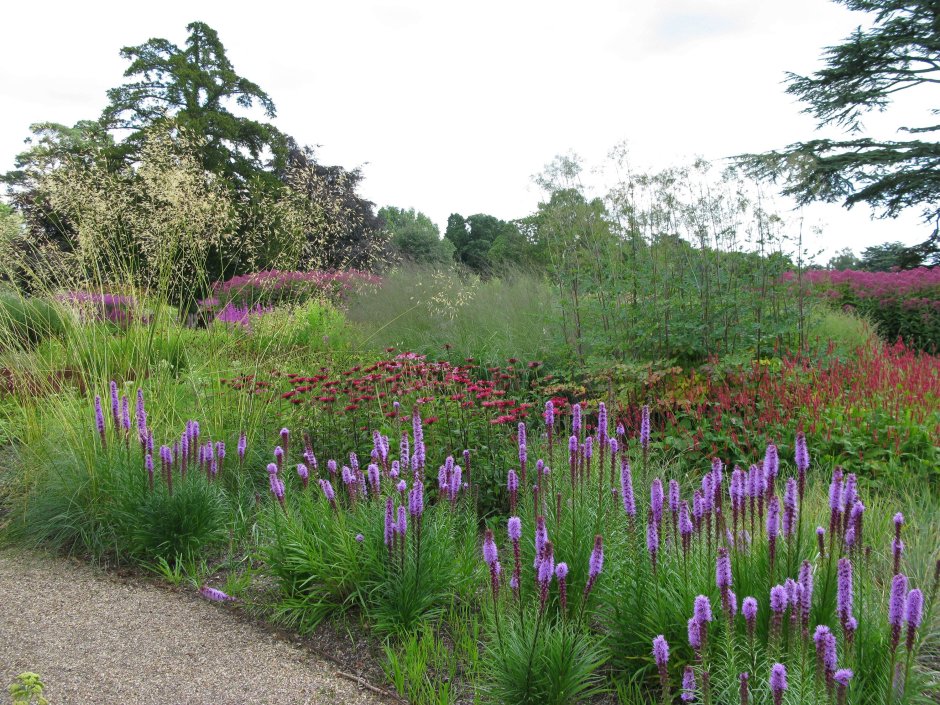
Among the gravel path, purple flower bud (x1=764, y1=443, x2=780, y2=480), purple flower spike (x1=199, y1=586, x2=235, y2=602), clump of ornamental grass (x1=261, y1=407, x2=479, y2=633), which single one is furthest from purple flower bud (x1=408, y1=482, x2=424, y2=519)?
purple flower spike (x1=199, y1=586, x2=235, y2=602)

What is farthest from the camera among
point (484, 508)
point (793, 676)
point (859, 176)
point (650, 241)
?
point (859, 176)

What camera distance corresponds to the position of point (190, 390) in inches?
234

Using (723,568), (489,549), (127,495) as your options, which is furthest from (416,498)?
(127,495)

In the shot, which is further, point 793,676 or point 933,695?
point 933,695

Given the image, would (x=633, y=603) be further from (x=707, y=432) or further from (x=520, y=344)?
(x=520, y=344)

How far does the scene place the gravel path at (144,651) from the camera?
8.24 feet

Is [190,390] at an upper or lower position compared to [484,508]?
upper

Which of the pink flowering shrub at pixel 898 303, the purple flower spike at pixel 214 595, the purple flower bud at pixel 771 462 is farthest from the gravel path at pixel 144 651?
the pink flowering shrub at pixel 898 303

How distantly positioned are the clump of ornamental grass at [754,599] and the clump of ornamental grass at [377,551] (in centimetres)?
41

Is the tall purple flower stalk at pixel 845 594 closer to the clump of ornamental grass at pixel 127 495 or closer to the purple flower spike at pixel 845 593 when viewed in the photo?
the purple flower spike at pixel 845 593

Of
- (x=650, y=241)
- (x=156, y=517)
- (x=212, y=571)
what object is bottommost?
(x=212, y=571)

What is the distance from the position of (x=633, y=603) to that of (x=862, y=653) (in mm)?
680

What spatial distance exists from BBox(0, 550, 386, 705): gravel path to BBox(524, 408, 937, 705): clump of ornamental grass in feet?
3.23

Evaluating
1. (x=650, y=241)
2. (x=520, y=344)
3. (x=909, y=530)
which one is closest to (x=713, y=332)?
(x=650, y=241)
